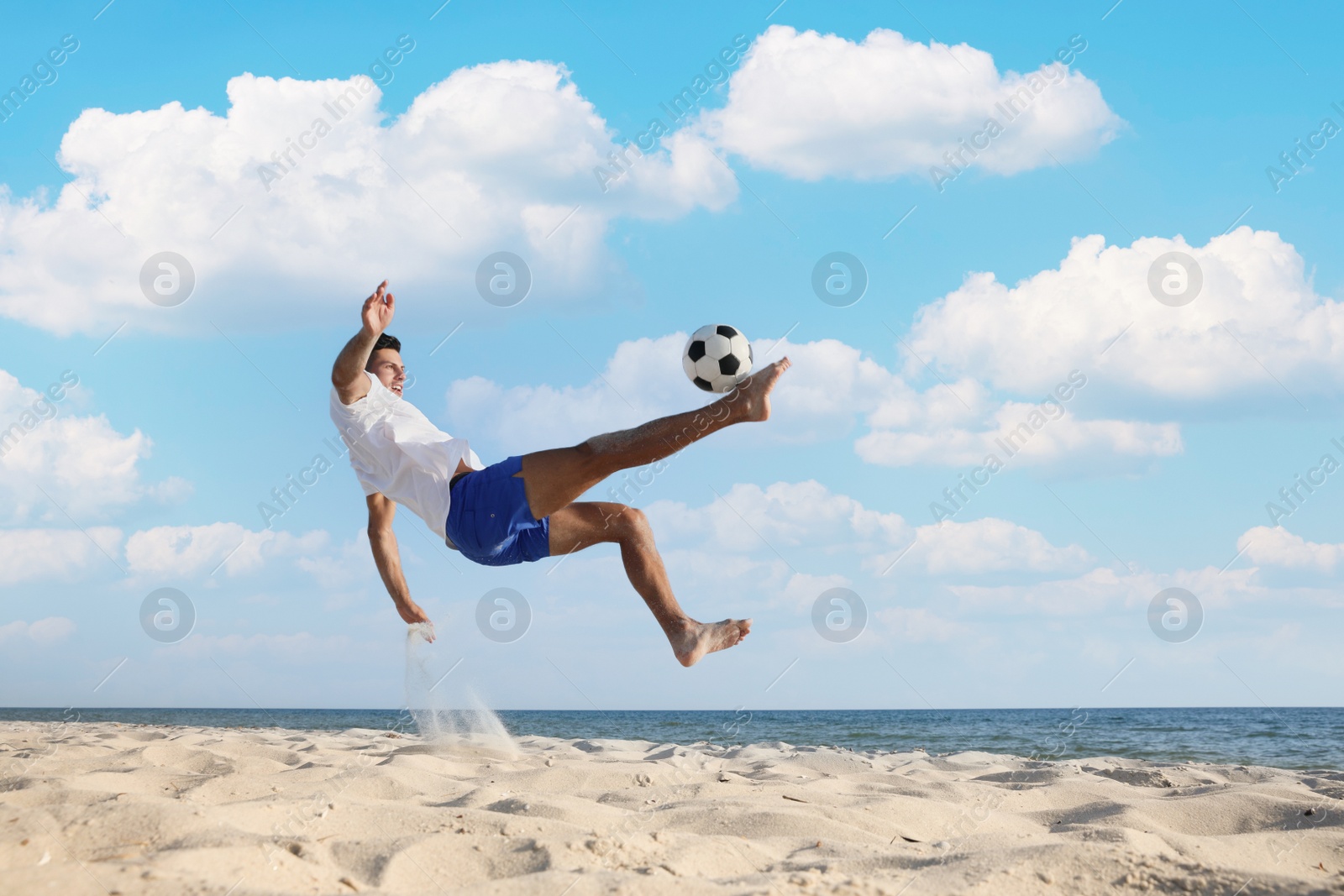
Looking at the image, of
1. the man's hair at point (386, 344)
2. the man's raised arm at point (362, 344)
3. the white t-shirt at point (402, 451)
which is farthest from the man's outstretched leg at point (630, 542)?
the man's hair at point (386, 344)

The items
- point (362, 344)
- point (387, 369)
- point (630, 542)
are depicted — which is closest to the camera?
point (362, 344)

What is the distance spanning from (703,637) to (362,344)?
2298 millimetres

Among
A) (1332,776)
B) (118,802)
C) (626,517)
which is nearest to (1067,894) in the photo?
(626,517)

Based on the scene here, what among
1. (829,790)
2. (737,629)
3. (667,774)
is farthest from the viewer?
(667,774)

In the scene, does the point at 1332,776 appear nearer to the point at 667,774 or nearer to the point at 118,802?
the point at 667,774

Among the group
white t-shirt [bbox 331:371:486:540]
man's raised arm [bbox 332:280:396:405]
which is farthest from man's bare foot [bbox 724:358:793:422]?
man's raised arm [bbox 332:280:396:405]

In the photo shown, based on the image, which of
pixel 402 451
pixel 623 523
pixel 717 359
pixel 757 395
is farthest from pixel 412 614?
pixel 757 395

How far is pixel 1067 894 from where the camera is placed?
2848mm

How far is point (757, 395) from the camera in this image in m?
4.39

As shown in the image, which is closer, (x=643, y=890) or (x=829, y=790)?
(x=643, y=890)

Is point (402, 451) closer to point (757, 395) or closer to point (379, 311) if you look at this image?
point (379, 311)

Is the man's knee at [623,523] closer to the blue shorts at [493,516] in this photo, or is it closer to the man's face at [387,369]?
the blue shorts at [493,516]

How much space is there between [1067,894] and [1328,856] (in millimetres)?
1582

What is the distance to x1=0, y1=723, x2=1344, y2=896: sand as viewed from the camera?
2834 millimetres
